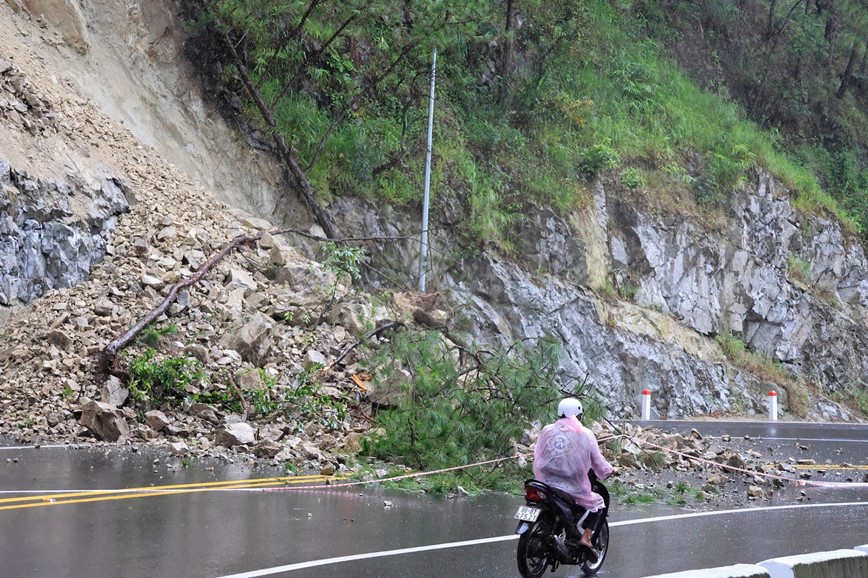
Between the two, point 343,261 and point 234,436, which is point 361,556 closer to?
point 234,436

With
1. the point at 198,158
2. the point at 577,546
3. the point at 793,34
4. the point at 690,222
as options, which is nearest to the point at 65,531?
the point at 577,546

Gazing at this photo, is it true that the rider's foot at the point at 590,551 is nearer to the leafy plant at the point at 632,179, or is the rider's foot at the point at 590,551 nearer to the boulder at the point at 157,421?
the boulder at the point at 157,421

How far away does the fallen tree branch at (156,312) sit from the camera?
15953 millimetres

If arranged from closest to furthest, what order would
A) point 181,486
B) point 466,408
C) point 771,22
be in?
1. point 181,486
2. point 466,408
3. point 771,22

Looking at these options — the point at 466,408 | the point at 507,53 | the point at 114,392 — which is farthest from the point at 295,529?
the point at 507,53

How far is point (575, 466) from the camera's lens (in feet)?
26.1

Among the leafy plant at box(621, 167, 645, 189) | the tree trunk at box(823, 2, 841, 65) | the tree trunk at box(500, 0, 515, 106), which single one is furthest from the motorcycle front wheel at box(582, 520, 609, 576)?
the tree trunk at box(823, 2, 841, 65)

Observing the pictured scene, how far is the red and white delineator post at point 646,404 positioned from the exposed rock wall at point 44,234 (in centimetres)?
1329

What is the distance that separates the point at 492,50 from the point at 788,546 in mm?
24600

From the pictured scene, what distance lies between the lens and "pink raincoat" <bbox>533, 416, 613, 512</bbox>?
7945 millimetres

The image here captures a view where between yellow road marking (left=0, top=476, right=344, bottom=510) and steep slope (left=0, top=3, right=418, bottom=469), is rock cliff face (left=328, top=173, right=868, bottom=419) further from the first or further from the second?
yellow road marking (left=0, top=476, right=344, bottom=510)

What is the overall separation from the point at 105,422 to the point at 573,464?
8.91m

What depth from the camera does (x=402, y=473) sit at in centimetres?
1309

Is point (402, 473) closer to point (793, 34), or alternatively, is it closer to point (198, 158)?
point (198, 158)
